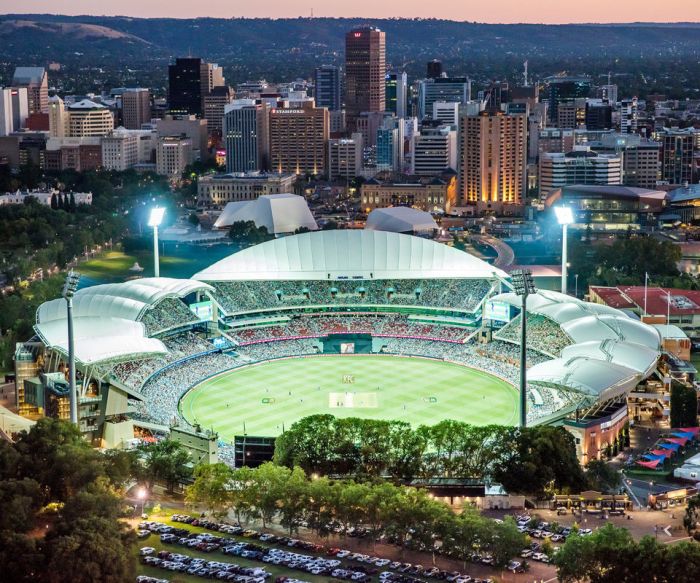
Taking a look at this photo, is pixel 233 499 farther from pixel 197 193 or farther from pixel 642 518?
pixel 197 193

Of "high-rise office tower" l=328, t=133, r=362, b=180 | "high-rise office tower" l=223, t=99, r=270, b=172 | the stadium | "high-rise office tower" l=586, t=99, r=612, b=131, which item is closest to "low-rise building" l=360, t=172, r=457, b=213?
"high-rise office tower" l=328, t=133, r=362, b=180

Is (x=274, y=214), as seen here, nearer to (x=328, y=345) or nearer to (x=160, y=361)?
(x=328, y=345)

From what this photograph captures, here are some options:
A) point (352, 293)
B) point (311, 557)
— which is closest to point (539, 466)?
point (311, 557)

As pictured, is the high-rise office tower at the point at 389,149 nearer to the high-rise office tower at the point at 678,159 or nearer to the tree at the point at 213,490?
the high-rise office tower at the point at 678,159

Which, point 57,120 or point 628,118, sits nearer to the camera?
point 57,120

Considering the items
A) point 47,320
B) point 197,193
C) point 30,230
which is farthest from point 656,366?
point 197,193

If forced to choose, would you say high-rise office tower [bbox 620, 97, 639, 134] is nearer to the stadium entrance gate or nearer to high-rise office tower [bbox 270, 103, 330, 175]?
high-rise office tower [bbox 270, 103, 330, 175]

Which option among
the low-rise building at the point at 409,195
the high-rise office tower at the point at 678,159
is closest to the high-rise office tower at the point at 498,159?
the low-rise building at the point at 409,195
